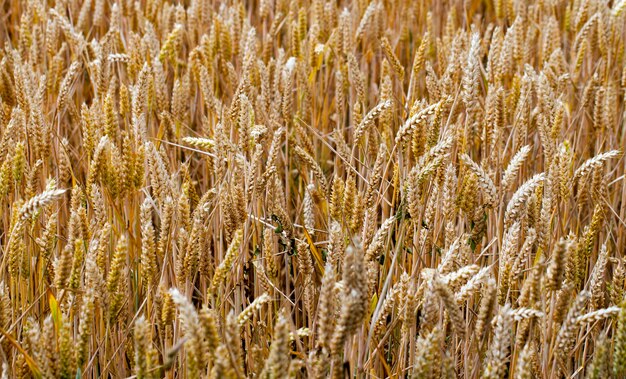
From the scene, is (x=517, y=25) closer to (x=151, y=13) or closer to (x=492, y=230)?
(x=492, y=230)

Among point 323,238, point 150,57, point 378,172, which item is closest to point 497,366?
point 378,172

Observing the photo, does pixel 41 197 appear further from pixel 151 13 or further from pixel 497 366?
pixel 151 13

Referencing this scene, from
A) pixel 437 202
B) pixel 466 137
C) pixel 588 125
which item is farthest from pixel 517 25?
pixel 437 202

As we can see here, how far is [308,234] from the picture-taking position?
4.57 feet

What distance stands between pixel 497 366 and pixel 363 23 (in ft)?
4.59

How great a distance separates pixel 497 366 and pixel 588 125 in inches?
58.2

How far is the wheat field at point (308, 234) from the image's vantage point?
3.38ft

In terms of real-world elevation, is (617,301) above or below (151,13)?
below

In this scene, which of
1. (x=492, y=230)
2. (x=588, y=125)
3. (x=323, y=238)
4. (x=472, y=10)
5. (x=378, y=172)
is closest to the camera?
(x=378, y=172)

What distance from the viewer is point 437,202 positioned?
4.43ft

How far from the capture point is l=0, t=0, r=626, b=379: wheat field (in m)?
1.03

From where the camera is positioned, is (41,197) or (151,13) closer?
(41,197)

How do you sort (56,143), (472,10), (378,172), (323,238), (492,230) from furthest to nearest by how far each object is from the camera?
(472,10) → (56,143) → (323,238) → (492,230) → (378,172)

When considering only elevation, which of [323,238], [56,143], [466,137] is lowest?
[323,238]
